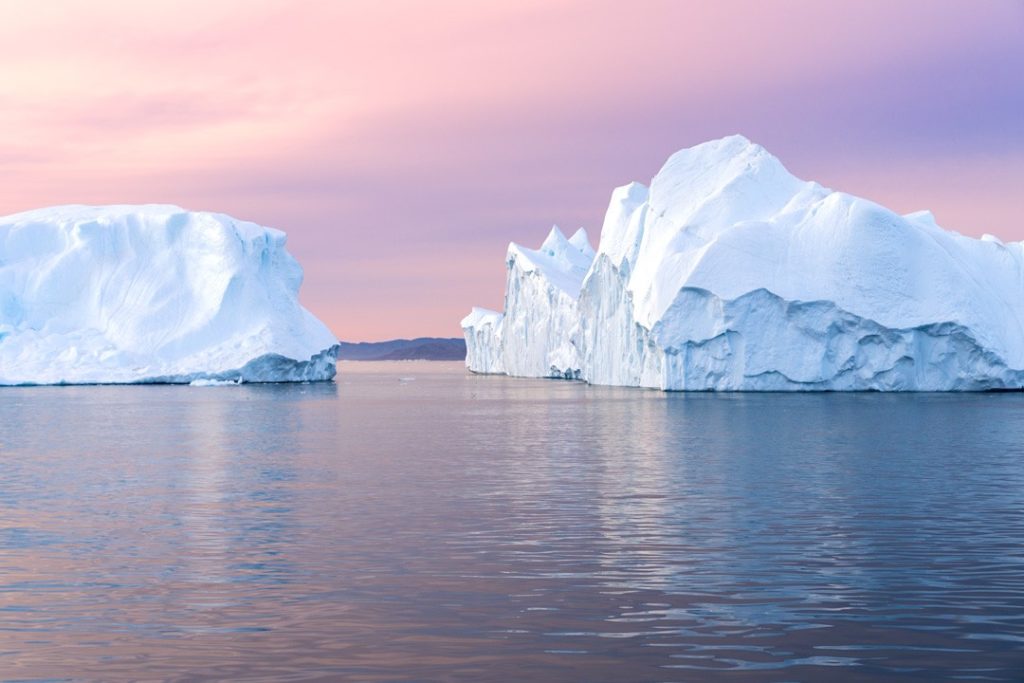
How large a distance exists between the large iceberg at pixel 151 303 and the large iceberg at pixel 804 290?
27.6m

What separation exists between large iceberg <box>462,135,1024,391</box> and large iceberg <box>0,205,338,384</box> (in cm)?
2758

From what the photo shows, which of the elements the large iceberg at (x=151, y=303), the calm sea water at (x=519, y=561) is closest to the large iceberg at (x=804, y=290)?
the calm sea water at (x=519, y=561)

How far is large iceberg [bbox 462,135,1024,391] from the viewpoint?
50.9 meters

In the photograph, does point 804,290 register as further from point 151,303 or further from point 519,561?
point 151,303

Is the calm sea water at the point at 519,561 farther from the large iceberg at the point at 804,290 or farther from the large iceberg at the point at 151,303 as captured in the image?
the large iceberg at the point at 151,303

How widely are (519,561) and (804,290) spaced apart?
39990 mm

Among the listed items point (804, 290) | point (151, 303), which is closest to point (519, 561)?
point (804, 290)

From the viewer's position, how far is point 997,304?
54.0 metres

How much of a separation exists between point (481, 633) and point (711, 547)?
485cm

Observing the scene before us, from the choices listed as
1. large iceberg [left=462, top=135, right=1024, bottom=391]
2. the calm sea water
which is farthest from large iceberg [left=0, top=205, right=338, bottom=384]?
the calm sea water

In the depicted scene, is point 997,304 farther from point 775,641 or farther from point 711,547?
point 775,641

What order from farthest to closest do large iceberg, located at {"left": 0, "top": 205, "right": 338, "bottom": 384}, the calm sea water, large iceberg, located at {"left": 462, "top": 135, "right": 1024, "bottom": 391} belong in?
large iceberg, located at {"left": 0, "top": 205, "right": 338, "bottom": 384} → large iceberg, located at {"left": 462, "top": 135, "right": 1024, "bottom": 391} → the calm sea water

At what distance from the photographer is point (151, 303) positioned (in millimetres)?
78312

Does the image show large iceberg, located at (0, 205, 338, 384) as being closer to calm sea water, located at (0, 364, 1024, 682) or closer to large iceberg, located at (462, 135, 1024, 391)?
large iceberg, located at (462, 135, 1024, 391)
